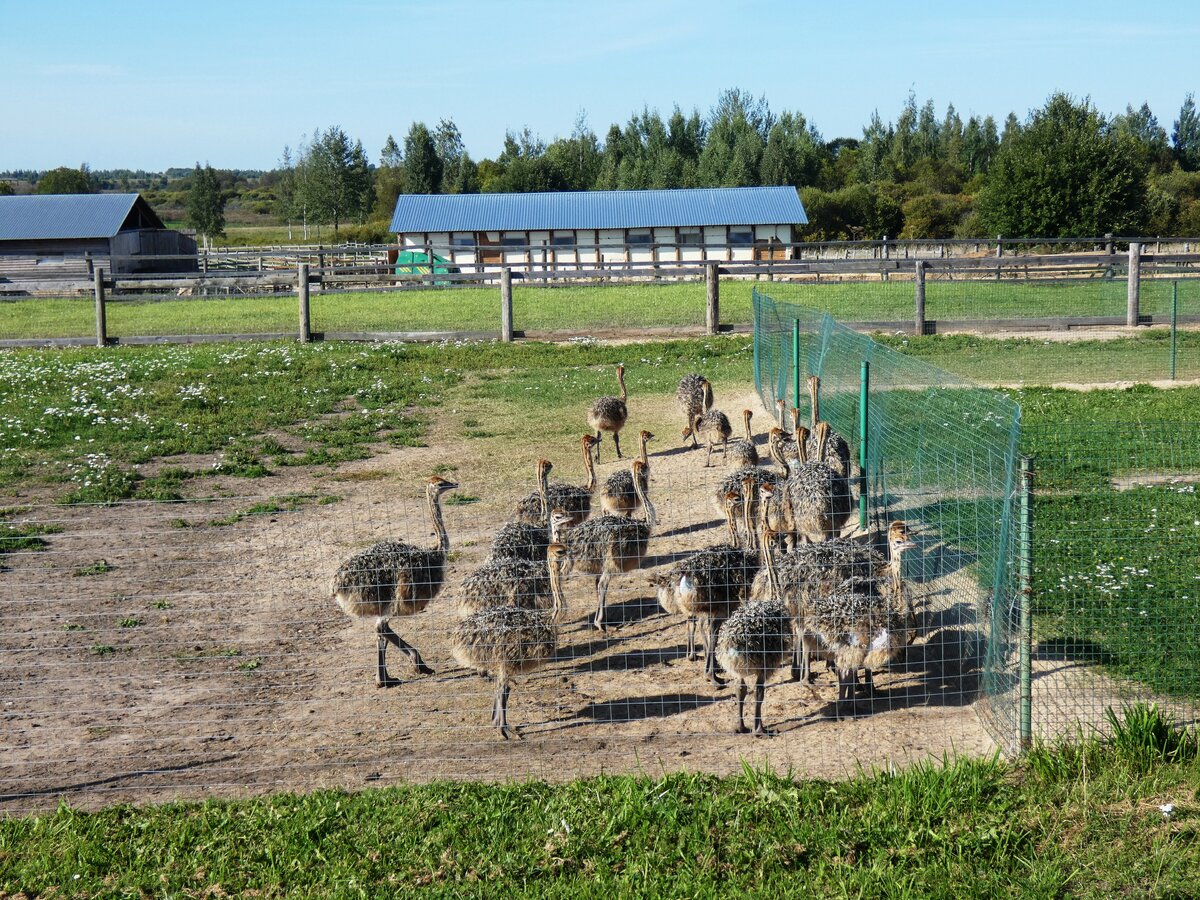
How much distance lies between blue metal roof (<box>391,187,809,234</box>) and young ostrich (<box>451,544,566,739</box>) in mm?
51952

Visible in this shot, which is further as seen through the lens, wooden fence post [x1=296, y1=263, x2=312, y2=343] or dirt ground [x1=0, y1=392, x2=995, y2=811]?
wooden fence post [x1=296, y1=263, x2=312, y2=343]

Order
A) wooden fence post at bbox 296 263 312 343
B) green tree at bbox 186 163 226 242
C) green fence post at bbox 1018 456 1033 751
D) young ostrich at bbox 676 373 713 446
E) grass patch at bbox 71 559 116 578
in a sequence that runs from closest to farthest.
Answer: green fence post at bbox 1018 456 1033 751 → grass patch at bbox 71 559 116 578 → young ostrich at bbox 676 373 713 446 → wooden fence post at bbox 296 263 312 343 → green tree at bbox 186 163 226 242

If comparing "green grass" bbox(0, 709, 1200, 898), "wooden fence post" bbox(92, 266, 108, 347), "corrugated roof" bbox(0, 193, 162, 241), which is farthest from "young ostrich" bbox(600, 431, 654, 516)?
"corrugated roof" bbox(0, 193, 162, 241)

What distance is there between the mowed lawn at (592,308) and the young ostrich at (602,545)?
735 inches

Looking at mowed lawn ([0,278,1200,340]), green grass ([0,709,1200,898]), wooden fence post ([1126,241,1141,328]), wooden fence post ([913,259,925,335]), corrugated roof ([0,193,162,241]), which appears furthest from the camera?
corrugated roof ([0,193,162,241])

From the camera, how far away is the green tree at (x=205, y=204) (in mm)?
76750

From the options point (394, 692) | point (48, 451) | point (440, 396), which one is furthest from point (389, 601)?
point (440, 396)

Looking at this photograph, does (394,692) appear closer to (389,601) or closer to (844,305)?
(389,601)

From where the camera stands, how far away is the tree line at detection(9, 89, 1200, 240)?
53.4 m

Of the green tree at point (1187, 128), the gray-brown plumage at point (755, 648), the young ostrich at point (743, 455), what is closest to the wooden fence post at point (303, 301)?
the young ostrich at point (743, 455)

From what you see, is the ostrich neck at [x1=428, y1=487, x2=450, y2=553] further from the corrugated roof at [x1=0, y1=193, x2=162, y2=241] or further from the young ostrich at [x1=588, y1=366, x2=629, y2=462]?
the corrugated roof at [x1=0, y1=193, x2=162, y2=241]

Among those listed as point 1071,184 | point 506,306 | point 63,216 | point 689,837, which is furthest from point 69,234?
point 689,837

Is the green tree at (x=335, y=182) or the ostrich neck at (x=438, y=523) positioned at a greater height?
the green tree at (x=335, y=182)

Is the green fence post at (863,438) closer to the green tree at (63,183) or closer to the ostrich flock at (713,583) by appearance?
the ostrich flock at (713,583)
